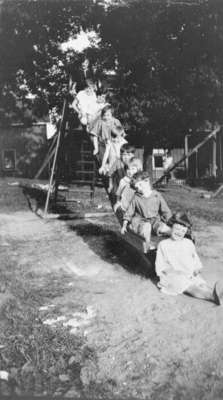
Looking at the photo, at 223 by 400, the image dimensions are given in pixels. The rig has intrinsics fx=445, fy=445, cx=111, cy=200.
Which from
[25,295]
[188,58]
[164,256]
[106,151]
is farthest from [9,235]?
[188,58]

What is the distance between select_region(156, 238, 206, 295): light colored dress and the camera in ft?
18.4

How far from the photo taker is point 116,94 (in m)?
22.6

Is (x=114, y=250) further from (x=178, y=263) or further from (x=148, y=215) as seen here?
(x=178, y=263)

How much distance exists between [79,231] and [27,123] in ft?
58.8

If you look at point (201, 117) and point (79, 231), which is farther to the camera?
point (201, 117)

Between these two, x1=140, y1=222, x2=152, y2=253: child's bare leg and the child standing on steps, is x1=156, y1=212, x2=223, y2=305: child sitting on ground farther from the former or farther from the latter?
the child standing on steps

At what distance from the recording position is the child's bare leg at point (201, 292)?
528 cm

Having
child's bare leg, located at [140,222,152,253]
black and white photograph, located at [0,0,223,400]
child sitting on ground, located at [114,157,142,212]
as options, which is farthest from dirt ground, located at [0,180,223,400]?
child sitting on ground, located at [114,157,142,212]

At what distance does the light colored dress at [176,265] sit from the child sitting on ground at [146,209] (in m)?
0.92

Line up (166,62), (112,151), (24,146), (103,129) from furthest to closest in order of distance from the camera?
1. (24,146)
2. (166,62)
3. (103,129)
4. (112,151)

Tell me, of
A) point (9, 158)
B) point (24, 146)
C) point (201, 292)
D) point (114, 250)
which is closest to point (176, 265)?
point (201, 292)

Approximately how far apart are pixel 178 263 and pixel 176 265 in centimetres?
4

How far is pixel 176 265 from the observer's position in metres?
5.68

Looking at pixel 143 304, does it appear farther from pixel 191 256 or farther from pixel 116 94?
pixel 116 94
